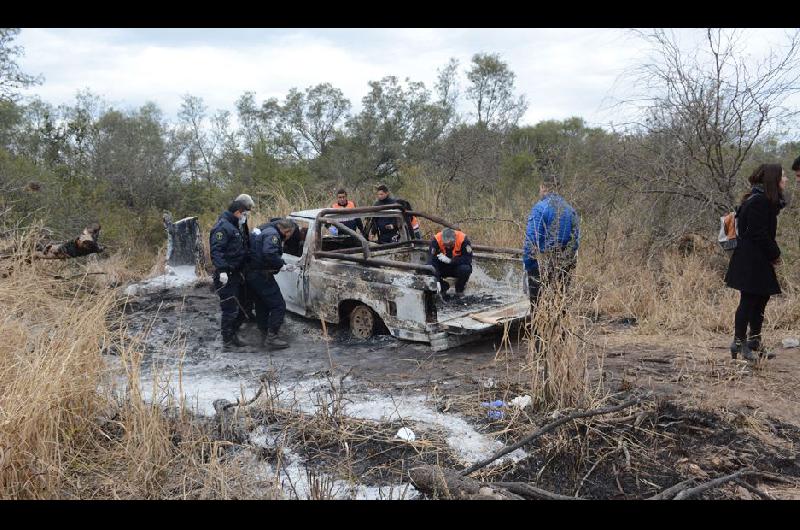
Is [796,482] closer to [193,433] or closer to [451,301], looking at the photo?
[193,433]

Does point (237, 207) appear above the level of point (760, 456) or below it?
above

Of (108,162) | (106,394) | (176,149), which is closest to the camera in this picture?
(106,394)

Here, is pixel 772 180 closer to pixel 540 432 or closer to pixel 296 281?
pixel 540 432

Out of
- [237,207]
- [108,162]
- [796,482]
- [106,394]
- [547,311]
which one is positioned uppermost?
[108,162]

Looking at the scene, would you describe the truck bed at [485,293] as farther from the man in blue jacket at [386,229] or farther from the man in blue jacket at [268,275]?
the man in blue jacket at [268,275]

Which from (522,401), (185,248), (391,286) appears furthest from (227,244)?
(522,401)

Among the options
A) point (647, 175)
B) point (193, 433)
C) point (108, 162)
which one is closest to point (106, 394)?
point (193, 433)

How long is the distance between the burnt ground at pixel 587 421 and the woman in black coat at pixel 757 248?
0.48 meters

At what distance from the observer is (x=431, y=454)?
4.04m

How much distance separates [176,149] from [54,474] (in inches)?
808

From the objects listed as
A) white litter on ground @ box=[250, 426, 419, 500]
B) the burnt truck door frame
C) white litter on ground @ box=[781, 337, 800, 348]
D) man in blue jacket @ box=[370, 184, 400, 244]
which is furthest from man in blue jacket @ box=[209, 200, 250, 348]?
white litter on ground @ box=[781, 337, 800, 348]

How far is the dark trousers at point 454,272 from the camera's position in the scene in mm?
7516

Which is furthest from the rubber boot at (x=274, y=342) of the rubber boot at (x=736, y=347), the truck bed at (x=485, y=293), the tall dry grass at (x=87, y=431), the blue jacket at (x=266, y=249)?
the rubber boot at (x=736, y=347)

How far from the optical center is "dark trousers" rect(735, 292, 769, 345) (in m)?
5.37
